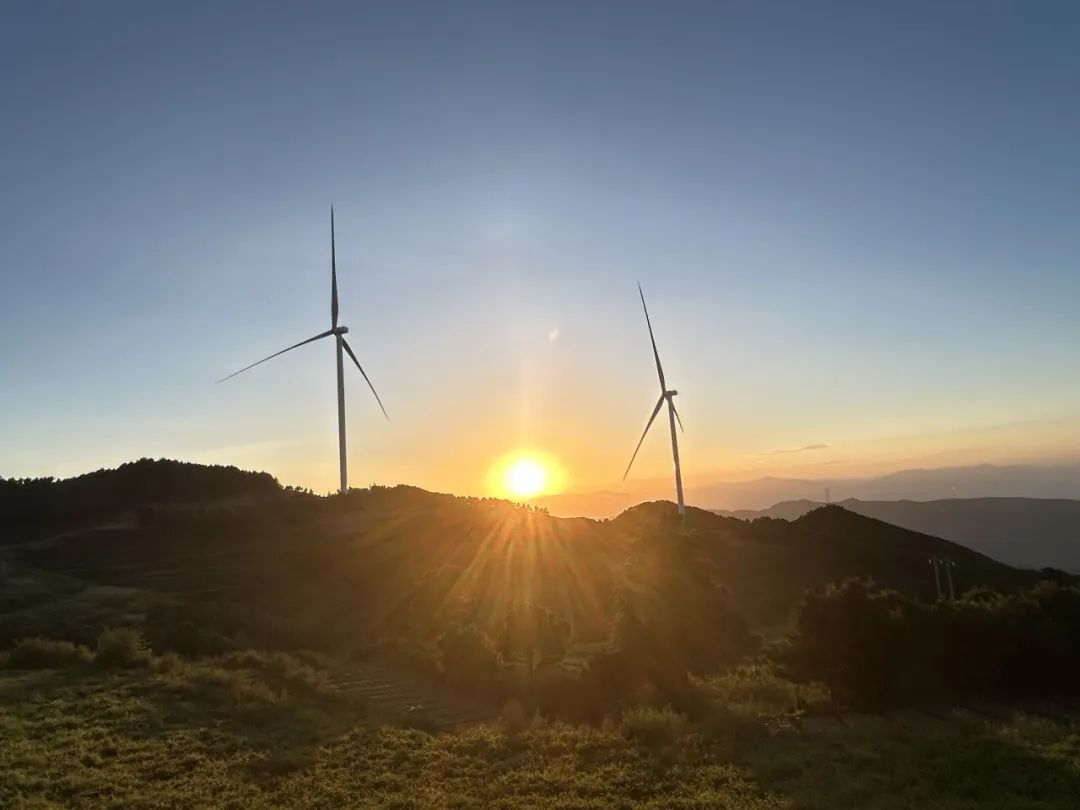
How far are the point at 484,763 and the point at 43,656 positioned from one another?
20.3 m

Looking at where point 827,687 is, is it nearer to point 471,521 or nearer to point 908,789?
point 908,789

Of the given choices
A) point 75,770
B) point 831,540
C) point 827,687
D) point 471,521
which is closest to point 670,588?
point 827,687

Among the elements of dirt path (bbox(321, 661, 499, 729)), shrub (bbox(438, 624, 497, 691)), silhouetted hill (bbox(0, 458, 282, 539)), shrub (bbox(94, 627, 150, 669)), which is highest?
silhouetted hill (bbox(0, 458, 282, 539))

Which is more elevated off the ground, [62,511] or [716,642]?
[62,511]

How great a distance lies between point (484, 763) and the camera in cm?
1886

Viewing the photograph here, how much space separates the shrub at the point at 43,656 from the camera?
96.6ft

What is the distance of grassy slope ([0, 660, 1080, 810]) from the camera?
15.9m

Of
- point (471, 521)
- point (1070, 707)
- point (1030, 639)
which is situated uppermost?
point (471, 521)

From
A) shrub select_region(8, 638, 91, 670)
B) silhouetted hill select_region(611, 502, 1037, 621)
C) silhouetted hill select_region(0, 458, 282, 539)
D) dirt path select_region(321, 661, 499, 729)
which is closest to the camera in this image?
dirt path select_region(321, 661, 499, 729)

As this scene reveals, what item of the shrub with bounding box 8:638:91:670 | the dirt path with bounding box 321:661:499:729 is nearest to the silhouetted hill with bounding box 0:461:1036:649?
the dirt path with bounding box 321:661:499:729

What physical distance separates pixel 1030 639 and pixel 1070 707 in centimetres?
258

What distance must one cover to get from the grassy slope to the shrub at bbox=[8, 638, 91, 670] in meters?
5.55

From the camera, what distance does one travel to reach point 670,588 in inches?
1583

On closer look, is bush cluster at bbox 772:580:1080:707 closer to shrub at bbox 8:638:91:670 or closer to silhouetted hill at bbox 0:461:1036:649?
silhouetted hill at bbox 0:461:1036:649
